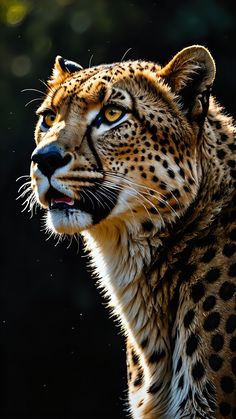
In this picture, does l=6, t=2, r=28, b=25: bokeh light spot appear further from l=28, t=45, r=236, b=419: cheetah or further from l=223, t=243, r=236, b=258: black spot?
l=223, t=243, r=236, b=258: black spot

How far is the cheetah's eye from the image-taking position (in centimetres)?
757

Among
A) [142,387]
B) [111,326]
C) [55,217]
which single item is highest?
[55,217]

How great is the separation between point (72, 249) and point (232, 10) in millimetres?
3943

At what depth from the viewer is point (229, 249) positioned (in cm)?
708

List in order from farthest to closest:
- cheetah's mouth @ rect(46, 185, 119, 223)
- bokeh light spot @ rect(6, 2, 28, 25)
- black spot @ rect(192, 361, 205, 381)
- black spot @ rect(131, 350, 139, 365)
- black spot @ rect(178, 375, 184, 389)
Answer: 1. bokeh light spot @ rect(6, 2, 28, 25)
2. black spot @ rect(131, 350, 139, 365)
3. cheetah's mouth @ rect(46, 185, 119, 223)
4. black spot @ rect(178, 375, 184, 389)
5. black spot @ rect(192, 361, 205, 381)

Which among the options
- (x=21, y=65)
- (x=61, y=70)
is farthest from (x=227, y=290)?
(x=21, y=65)

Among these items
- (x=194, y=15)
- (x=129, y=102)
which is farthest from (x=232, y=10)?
(x=129, y=102)

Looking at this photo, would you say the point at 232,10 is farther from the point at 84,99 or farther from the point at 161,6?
the point at 84,99

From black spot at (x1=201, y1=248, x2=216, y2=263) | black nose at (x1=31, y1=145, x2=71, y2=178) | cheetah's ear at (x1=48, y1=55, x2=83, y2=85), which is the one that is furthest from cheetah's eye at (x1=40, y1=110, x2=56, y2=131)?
black spot at (x1=201, y1=248, x2=216, y2=263)

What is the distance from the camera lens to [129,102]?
24.1 feet

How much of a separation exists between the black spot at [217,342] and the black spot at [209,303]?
0.56ft

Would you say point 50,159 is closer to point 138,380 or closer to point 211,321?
point 211,321

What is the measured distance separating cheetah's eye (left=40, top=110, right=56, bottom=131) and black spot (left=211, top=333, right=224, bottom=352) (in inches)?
67.3

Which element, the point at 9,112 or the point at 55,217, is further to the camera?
the point at 9,112
